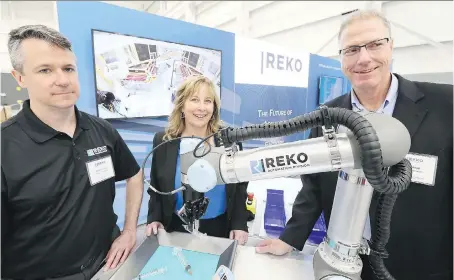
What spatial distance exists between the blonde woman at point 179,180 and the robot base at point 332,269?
70 cm

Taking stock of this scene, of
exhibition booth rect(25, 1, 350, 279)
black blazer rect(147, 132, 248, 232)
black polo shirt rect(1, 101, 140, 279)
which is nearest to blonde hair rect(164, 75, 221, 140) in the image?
black blazer rect(147, 132, 248, 232)

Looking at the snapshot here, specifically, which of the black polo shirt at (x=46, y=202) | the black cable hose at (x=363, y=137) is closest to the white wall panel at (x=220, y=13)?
the black polo shirt at (x=46, y=202)

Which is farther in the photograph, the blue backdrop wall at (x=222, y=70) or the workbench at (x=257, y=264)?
the blue backdrop wall at (x=222, y=70)

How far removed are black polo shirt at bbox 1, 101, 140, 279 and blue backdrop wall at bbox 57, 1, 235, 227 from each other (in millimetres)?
1069

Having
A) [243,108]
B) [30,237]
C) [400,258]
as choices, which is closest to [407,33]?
[243,108]

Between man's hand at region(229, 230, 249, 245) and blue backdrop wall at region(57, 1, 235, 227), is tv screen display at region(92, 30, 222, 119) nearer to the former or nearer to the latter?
blue backdrop wall at region(57, 1, 235, 227)

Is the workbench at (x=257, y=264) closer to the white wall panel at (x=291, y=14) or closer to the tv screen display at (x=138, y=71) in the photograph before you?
the tv screen display at (x=138, y=71)

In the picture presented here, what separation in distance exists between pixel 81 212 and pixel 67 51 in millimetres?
668

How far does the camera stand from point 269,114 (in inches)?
159

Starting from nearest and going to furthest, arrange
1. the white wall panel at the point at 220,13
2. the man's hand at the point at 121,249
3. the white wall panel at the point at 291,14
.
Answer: the man's hand at the point at 121,249 → the white wall panel at the point at 291,14 → the white wall panel at the point at 220,13

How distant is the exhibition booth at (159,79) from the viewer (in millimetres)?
976

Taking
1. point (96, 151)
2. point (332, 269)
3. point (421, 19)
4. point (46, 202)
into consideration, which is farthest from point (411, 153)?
point (421, 19)

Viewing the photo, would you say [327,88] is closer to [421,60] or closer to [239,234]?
[421,60]

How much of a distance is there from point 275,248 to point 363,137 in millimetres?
629
